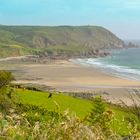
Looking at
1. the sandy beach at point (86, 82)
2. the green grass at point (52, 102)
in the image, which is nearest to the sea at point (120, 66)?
the sandy beach at point (86, 82)

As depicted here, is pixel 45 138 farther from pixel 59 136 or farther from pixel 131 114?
pixel 131 114

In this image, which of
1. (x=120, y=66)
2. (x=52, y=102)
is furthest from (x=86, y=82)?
(x=52, y=102)

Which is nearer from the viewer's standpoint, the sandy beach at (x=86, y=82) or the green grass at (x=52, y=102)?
the green grass at (x=52, y=102)

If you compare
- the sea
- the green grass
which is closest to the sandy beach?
the sea

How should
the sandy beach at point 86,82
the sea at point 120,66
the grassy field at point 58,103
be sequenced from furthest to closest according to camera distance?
the sea at point 120,66, the sandy beach at point 86,82, the grassy field at point 58,103

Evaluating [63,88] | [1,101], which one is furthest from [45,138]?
[63,88]

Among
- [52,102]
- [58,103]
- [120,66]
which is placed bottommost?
[120,66]

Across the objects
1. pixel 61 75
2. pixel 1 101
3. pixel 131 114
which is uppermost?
pixel 131 114

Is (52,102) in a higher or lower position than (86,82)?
higher

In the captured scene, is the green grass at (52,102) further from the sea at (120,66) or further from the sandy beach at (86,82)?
the sea at (120,66)

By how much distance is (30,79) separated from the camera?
257ft

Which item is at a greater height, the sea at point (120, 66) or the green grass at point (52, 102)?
the green grass at point (52, 102)

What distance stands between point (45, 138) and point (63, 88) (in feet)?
201

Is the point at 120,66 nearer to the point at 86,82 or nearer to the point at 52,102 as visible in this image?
the point at 86,82
